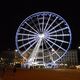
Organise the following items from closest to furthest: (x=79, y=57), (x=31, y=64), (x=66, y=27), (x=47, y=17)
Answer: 1. (x=66, y=27)
2. (x=47, y=17)
3. (x=31, y=64)
4. (x=79, y=57)

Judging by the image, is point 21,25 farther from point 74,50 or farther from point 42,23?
point 74,50

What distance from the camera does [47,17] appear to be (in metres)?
51.6

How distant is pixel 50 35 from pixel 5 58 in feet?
246

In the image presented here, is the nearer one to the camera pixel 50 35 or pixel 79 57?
pixel 50 35

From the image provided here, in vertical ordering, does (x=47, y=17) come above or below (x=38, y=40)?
above

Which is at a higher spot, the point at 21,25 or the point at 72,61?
the point at 21,25

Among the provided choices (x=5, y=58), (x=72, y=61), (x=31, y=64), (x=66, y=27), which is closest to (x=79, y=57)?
(x=72, y=61)

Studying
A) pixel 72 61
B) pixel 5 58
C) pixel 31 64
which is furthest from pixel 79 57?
pixel 31 64

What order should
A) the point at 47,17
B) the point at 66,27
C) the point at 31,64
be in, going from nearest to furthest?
the point at 66,27, the point at 47,17, the point at 31,64

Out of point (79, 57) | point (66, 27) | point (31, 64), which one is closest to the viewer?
point (66, 27)

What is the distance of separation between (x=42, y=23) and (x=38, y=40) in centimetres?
334

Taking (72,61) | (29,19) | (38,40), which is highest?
(29,19)

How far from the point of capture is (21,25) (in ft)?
166

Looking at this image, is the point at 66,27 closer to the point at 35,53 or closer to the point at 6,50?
the point at 35,53
